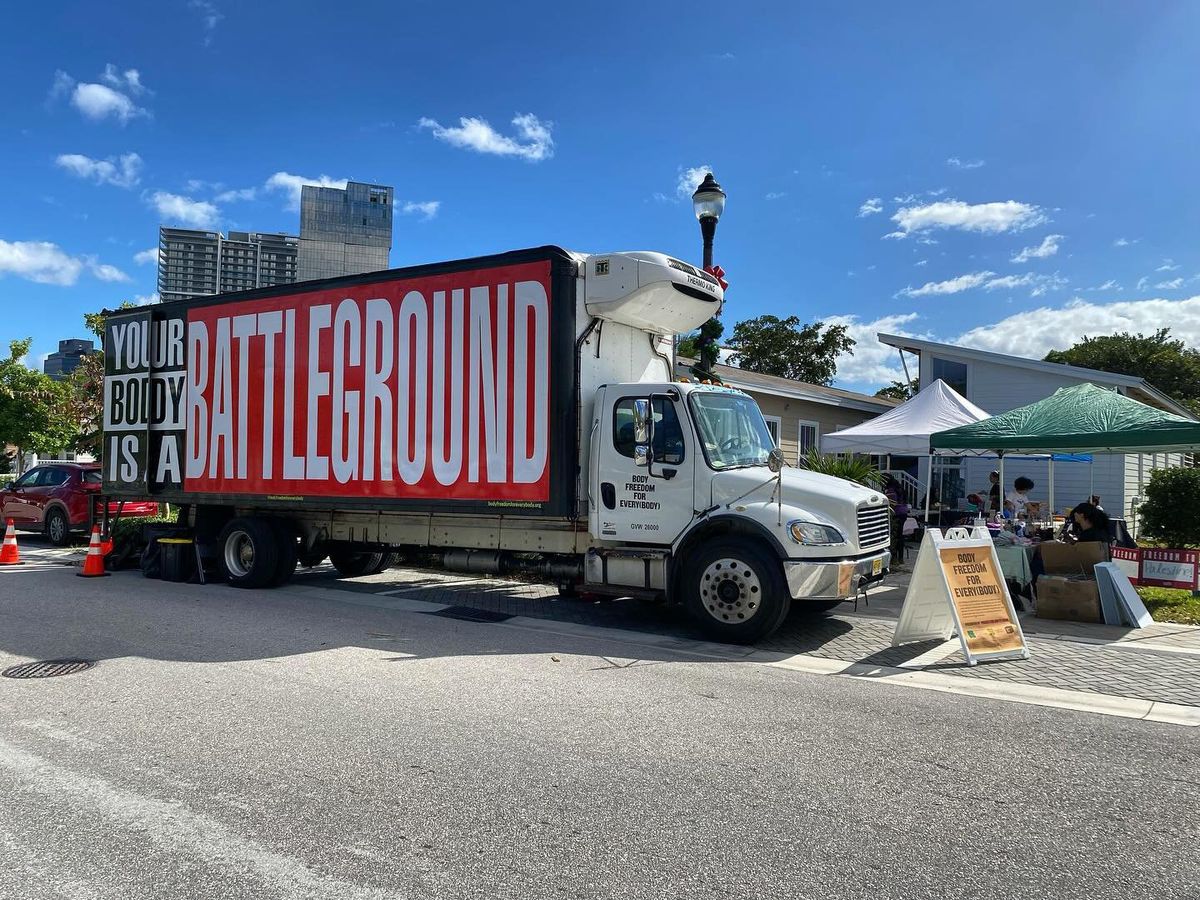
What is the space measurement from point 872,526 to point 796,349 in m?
33.5

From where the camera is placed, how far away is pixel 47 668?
621 cm

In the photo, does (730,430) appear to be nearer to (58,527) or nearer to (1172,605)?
(1172,605)

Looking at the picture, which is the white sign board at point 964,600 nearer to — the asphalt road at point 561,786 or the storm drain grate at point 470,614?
the asphalt road at point 561,786

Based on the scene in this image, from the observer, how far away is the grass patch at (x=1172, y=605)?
8.84 meters

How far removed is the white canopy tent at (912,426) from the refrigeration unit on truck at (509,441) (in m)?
5.57

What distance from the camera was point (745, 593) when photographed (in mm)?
7277

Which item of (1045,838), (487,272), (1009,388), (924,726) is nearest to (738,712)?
(924,726)

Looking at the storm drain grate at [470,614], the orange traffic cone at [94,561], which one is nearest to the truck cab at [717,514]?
the storm drain grate at [470,614]

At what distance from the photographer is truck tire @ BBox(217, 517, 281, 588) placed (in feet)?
33.9

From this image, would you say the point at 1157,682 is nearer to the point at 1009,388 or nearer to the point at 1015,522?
the point at 1015,522

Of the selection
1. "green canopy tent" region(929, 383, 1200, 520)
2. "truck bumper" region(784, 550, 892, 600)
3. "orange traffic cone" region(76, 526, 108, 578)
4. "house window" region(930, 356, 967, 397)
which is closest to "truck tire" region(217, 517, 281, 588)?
"orange traffic cone" region(76, 526, 108, 578)

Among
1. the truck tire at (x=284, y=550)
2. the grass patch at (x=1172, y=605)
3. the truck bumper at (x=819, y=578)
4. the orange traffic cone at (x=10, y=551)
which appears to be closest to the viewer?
the truck bumper at (x=819, y=578)

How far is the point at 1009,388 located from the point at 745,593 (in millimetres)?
15783

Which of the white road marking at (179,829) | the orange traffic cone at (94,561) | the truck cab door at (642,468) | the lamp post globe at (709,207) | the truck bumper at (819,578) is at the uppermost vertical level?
the lamp post globe at (709,207)
